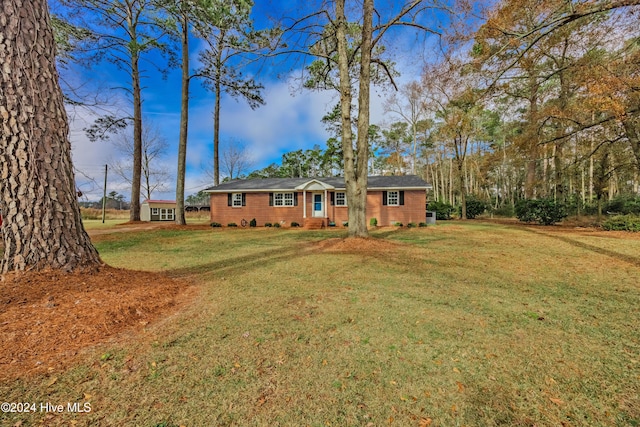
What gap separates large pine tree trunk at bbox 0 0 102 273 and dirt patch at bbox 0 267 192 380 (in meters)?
0.35

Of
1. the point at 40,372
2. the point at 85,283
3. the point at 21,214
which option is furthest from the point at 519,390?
the point at 21,214

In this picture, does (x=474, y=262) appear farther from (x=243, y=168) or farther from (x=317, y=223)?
(x=243, y=168)

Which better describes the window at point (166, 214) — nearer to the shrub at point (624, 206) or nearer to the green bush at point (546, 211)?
the green bush at point (546, 211)

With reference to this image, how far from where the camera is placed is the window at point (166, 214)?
97.7 ft

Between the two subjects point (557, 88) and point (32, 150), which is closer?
point (32, 150)

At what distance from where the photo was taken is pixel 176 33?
14695mm

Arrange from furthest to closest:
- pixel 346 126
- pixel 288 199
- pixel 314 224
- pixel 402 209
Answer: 1. pixel 288 199
2. pixel 402 209
3. pixel 314 224
4. pixel 346 126

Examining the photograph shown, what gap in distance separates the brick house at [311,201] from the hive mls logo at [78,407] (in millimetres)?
14903

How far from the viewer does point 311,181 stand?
17.8 metres

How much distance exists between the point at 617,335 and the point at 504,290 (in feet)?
5.15

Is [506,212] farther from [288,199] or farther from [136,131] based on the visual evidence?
[136,131]

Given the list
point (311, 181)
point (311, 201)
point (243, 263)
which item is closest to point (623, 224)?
point (311, 181)

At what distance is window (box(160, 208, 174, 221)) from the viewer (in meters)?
29.8

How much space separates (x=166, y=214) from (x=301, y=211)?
19939mm
